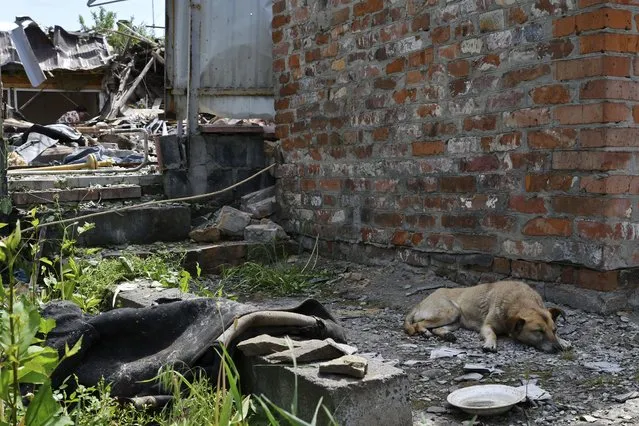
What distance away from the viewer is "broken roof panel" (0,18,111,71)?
19062 millimetres

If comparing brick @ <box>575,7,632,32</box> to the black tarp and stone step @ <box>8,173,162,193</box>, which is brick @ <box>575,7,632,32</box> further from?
stone step @ <box>8,173,162,193</box>

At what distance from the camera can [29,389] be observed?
2.92m

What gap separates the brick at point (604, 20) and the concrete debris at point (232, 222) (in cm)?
331

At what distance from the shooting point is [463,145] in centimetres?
470

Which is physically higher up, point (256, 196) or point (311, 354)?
point (256, 196)

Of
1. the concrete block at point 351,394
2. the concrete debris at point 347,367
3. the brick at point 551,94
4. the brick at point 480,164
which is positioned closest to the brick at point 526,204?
the brick at point 480,164

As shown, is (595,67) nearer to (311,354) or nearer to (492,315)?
(492,315)

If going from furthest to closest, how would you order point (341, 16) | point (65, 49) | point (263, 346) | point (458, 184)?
1. point (65, 49)
2. point (341, 16)
3. point (458, 184)
4. point (263, 346)

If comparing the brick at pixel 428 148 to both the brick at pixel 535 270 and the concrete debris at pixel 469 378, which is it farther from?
the concrete debris at pixel 469 378

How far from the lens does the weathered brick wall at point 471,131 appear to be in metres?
3.92

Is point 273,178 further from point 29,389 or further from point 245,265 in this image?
point 29,389

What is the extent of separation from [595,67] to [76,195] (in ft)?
13.9

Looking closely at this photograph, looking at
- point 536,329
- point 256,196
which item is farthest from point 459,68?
point 256,196

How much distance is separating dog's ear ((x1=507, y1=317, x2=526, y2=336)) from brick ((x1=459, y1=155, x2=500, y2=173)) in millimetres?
1107
